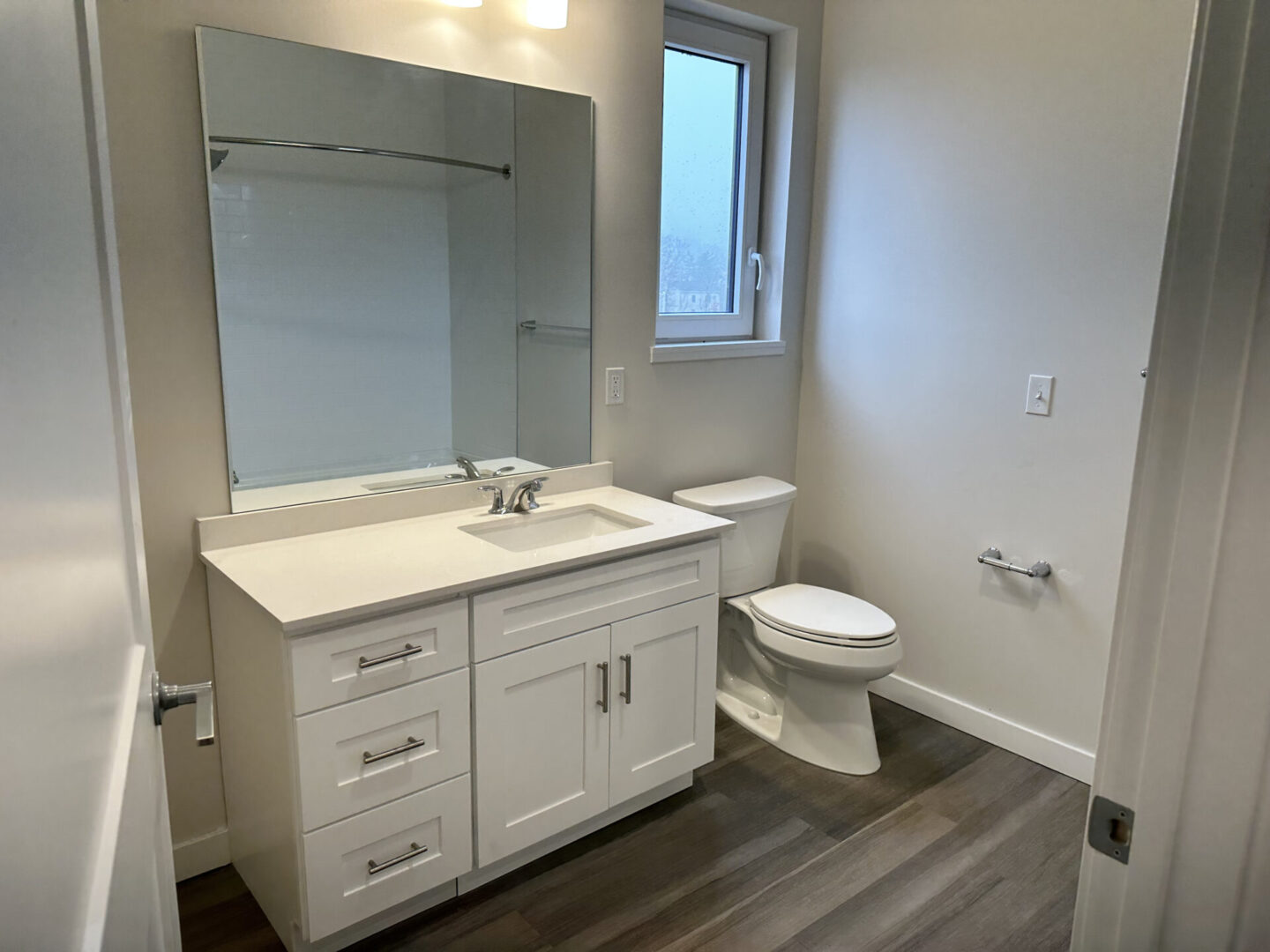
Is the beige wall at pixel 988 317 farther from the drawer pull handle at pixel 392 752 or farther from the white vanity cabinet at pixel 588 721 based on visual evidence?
the drawer pull handle at pixel 392 752

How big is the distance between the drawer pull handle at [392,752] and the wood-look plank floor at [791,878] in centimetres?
46

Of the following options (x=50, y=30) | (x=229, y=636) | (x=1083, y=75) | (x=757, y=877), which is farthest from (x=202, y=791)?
(x=1083, y=75)

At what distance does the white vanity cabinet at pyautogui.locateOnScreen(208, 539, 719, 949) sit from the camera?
1753mm

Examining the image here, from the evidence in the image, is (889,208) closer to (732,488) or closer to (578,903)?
(732,488)

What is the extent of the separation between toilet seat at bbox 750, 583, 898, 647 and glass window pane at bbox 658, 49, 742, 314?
3.25 ft

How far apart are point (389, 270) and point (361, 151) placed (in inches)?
10.8

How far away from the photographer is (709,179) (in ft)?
9.77

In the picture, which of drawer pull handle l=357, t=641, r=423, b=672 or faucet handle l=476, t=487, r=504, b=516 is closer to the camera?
drawer pull handle l=357, t=641, r=423, b=672

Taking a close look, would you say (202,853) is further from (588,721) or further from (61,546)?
(61,546)

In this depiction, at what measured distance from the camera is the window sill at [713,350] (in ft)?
9.19

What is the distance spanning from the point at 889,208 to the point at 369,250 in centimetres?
165

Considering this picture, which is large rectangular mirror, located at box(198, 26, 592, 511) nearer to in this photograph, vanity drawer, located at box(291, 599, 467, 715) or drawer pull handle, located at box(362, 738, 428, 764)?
vanity drawer, located at box(291, 599, 467, 715)

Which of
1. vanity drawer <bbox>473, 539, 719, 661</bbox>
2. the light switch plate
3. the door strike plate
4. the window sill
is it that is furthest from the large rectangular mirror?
the door strike plate

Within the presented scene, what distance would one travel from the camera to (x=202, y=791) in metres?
2.11
